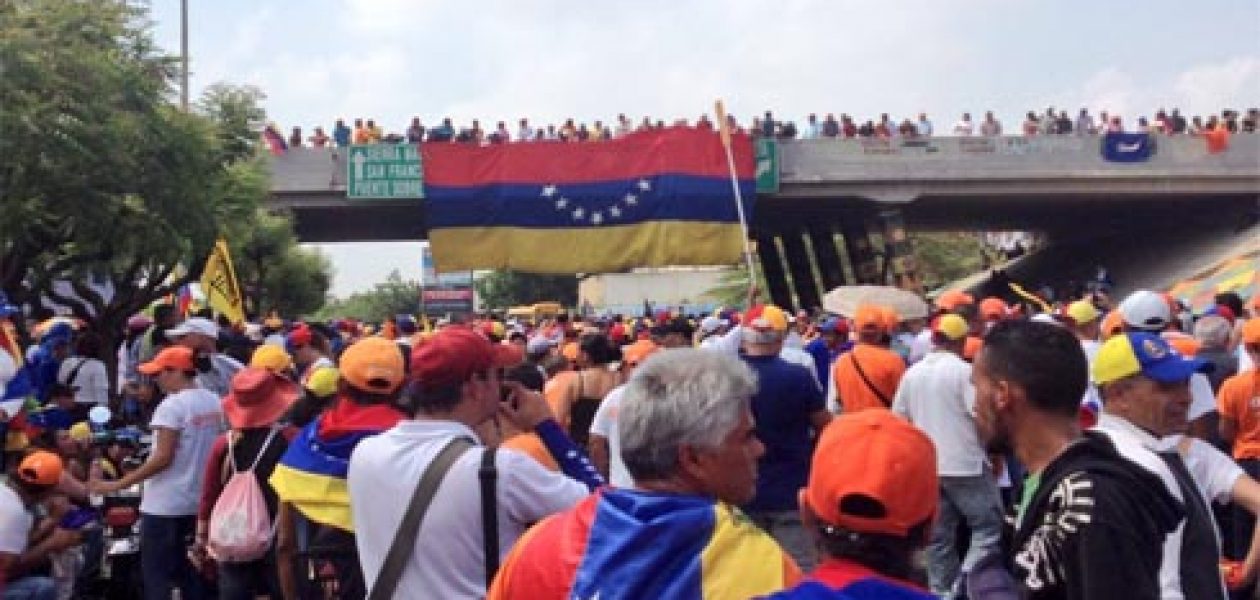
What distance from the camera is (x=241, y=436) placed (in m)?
6.54

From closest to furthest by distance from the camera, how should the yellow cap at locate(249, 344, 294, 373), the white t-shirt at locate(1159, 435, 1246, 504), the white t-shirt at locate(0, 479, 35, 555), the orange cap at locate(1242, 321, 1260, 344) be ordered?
the white t-shirt at locate(1159, 435, 1246, 504) < the white t-shirt at locate(0, 479, 35, 555) < the yellow cap at locate(249, 344, 294, 373) < the orange cap at locate(1242, 321, 1260, 344)

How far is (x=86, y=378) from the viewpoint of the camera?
11797 mm

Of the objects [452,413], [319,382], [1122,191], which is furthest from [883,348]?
[1122,191]

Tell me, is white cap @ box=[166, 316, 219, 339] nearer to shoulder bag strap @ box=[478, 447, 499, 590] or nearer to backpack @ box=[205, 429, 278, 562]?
backpack @ box=[205, 429, 278, 562]

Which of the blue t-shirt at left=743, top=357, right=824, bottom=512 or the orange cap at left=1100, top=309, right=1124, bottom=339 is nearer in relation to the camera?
the blue t-shirt at left=743, top=357, right=824, bottom=512

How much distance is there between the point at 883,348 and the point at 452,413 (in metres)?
5.20

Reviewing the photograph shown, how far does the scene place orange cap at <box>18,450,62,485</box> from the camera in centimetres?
639

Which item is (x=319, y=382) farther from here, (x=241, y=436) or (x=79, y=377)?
(x=79, y=377)

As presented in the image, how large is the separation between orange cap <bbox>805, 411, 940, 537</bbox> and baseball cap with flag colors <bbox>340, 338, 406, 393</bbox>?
2.69 metres

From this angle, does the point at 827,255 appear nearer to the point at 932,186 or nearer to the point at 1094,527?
the point at 932,186

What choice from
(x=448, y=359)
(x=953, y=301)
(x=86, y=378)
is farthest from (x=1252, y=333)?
(x=86, y=378)

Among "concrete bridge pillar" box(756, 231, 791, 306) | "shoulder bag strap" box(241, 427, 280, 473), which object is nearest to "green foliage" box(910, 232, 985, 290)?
"concrete bridge pillar" box(756, 231, 791, 306)

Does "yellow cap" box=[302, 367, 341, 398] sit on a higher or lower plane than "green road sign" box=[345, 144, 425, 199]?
lower

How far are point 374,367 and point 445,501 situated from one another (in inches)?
46.9
